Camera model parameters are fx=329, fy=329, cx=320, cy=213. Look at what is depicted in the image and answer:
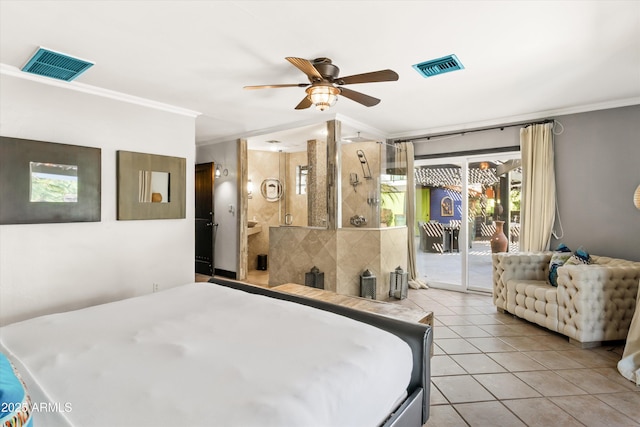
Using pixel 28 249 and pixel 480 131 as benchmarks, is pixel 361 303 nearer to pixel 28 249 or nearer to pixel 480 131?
pixel 28 249

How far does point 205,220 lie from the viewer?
20.0 ft

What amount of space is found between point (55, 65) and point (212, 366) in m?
3.06

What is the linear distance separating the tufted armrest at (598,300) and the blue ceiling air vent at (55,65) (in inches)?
185

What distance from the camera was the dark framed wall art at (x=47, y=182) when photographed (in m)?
2.80

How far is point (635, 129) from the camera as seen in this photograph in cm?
366

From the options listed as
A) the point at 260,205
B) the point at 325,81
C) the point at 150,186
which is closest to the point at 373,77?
the point at 325,81

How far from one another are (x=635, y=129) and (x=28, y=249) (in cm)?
628

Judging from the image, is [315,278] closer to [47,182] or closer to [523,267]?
[523,267]

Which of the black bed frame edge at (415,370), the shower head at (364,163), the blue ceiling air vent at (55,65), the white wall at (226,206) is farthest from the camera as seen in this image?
the white wall at (226,206)

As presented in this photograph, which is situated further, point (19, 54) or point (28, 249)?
point (28, 249)

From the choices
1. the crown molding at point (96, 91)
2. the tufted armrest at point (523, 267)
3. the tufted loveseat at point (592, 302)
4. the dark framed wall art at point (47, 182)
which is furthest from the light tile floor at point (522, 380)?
the crown molding at point (96, 91)

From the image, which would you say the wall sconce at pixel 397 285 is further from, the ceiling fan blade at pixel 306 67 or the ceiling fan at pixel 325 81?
the ceiling fan blade at pixel 306 67

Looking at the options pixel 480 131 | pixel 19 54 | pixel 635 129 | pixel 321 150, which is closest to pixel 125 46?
pixel 19 54

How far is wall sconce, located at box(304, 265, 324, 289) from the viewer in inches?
179
